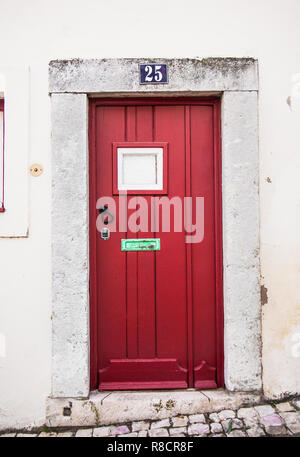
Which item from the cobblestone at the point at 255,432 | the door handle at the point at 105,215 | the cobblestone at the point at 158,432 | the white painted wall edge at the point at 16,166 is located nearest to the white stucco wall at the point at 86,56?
the white painted wall edge at the point at 16,166

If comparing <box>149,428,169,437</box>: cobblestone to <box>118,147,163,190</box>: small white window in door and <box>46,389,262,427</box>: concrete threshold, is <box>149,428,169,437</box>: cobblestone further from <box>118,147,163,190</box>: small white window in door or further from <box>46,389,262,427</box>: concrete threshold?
<box>118,147,163,190</box>: small white window in door

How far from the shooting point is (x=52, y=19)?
2.75 m

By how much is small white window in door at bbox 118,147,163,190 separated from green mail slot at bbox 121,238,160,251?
454mm

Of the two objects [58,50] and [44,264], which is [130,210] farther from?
[58,50]

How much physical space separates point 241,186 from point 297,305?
113 cm

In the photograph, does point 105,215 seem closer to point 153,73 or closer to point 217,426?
point 153,73

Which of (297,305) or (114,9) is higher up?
(114,9)

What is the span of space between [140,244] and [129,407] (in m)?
1.34

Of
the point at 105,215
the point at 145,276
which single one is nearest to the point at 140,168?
the point at 105,215

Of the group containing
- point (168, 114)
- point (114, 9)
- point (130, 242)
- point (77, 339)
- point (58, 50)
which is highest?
point (114, 9)

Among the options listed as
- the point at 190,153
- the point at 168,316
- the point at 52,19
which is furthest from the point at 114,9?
the point at 168,316

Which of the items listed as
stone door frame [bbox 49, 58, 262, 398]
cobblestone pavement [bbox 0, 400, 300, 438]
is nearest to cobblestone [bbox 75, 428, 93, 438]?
cobblestone pavement [bbox 0, 400, 300, 438]

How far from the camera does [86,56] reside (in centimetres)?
276

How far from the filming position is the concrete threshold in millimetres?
2670
